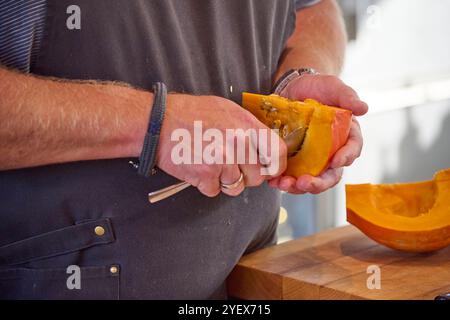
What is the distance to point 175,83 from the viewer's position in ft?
3.11

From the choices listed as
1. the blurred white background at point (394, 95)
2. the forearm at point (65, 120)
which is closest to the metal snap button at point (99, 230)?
the forearm at point (65, 120)

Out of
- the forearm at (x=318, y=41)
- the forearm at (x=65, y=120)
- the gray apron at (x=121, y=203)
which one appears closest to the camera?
the forearm at (x=65, y=120)

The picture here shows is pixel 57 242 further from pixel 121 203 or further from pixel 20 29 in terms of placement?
pixel 20 29

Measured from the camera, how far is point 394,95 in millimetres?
2658

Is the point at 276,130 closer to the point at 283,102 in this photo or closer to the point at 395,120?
the point at 283,102

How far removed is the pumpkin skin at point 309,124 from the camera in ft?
2.92

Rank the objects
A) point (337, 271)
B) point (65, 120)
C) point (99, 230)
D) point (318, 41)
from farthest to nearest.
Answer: point (318, 41)
point (337, 271)
point (99, 230)
point (65, 120)

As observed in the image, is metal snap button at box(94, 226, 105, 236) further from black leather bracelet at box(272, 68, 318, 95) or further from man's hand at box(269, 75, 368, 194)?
black leather bracelet at box(272, 68, 318, 95)

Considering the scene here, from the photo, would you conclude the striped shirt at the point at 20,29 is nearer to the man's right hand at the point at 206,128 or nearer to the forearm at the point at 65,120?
the forearm at the point at 65,120

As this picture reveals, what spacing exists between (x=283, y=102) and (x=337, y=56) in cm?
44

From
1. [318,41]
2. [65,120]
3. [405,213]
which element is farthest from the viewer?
[318,41]

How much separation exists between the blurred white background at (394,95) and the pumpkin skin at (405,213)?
1.23 m

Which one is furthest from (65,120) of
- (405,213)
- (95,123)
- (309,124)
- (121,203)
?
(405,213)

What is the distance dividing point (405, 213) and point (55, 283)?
582 mm
